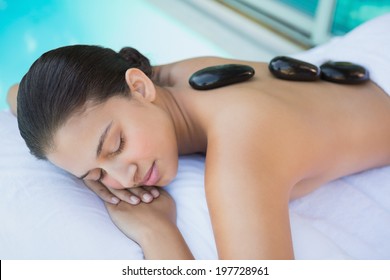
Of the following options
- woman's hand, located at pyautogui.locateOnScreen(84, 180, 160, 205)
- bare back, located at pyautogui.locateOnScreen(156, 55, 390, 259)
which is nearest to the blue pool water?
bare back, located at pyautogui.locateOnScreen(156, 55, 390, 259)

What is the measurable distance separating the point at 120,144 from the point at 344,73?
59 cm

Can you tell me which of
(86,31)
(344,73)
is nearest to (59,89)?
(344,73)

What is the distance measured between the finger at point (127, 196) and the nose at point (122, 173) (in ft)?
0.20

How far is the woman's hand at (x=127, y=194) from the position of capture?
39.0 inches

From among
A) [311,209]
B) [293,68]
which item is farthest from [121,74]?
[311,209]

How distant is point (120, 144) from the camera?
0.90 m

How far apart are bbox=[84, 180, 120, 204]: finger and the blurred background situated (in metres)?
1.15

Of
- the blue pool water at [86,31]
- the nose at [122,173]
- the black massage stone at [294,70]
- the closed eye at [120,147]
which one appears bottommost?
the blue pool water at [86,31]

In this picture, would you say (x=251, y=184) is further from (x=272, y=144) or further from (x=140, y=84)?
(x=140, y=84)

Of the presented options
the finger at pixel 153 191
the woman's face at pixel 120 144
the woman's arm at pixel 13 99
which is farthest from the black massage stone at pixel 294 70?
the woman's arm at pixel 13 99

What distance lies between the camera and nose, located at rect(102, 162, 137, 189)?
90 cm

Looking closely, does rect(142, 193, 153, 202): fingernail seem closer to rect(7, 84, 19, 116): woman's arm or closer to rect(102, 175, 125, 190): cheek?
rect(102, 175, 125, 190): cheek

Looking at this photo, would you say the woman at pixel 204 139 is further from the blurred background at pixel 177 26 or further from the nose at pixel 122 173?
the blurred background at pixel 177 26

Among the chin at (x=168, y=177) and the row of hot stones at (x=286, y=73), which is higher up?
the row of hot stones at (x=286, y=73)
